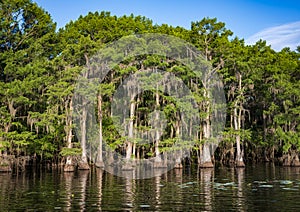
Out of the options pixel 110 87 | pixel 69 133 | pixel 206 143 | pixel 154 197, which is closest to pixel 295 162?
pixel 206 143

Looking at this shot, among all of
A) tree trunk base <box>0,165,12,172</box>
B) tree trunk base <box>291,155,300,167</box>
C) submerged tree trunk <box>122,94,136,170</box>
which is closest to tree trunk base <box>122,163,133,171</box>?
submerged tree trunk <box>122,94,136,170</box>

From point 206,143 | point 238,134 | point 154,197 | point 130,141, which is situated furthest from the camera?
point 238,134

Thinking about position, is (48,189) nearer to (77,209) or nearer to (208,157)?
(77,209)

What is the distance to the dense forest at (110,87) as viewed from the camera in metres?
36.4

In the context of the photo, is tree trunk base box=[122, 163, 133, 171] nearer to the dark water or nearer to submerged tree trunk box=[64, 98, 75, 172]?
submerged tree trunk box=[64, 98, 75, 172]

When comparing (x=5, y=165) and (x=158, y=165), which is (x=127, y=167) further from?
(x=5, y=165)

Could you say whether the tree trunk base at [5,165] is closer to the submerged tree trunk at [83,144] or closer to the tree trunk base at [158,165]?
the submerged tree trunk at [83,144]

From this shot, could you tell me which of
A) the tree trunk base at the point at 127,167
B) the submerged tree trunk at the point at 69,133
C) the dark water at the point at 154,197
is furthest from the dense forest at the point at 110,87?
the dark water at the point at 154,197

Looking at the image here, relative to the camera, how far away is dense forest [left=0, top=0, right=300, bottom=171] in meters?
36.4

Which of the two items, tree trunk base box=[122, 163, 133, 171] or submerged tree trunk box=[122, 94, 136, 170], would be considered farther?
submerged tree trunk box=[122, 94, 136, 170]

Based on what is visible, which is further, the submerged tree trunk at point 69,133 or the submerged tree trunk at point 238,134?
the submerged tree trunk at point 238,134

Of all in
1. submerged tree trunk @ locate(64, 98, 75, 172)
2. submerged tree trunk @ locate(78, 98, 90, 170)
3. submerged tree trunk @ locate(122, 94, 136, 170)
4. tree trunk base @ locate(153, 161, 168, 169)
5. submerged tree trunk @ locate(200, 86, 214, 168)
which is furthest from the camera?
submerged tree trunk @ locate(200, 86, 214, 168)

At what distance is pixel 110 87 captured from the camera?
38.5 metres

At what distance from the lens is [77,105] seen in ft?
125
